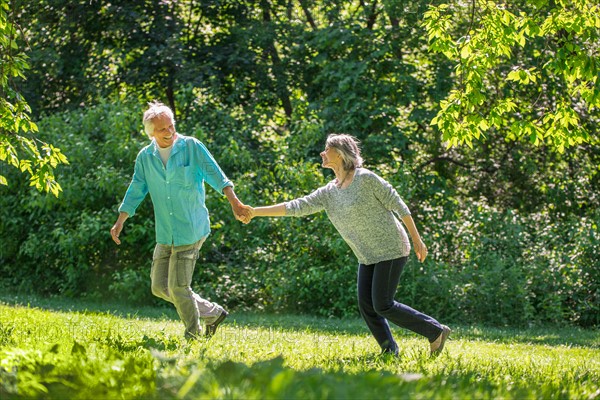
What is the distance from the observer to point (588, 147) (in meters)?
17.7

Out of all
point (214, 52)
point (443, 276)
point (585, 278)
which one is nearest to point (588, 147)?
point (585, 278)

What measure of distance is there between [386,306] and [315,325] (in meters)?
4.33

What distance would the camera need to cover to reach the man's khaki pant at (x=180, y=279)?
7414mm

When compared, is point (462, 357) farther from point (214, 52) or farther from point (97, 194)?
point (214, 52)

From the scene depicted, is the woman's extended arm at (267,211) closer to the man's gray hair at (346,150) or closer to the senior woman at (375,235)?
the senior woman at (375,235)

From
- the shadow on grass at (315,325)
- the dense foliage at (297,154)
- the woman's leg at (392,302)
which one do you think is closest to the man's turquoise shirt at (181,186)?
the woman's leg at (392,302)

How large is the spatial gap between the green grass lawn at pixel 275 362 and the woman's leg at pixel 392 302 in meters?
0.23

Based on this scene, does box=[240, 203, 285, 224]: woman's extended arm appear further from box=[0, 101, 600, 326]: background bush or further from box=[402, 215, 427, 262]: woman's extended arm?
box=[0, 101, 600, 326]: background bush

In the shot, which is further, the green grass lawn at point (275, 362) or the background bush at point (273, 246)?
the background bush at point (273, 246)

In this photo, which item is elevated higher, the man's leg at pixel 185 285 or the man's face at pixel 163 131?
the man's face at pixel 163 131

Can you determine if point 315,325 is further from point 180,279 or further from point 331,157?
point 331,157

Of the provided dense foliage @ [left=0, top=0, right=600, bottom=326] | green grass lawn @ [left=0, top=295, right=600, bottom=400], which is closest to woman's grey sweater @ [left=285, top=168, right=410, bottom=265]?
green grass lawn @ [left=0, top=295, right=600, bottom=400]

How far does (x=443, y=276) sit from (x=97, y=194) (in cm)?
564

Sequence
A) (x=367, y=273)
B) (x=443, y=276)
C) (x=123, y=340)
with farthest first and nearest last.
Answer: (x=443, y=276)
(x=367, y=273)
(x=123, y=340)
